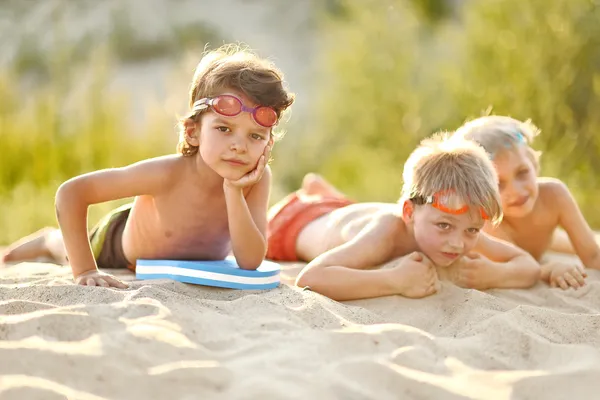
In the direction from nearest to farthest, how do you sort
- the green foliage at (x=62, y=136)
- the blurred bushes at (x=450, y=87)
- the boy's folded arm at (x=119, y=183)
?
the boy's folded arm at (x=119, y=183), the green foliage at (x=62, y=136), the blurred bushes at (x=450, y=87)

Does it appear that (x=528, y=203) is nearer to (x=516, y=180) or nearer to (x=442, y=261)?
(x=516, y=180)

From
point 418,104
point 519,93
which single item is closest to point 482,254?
point 519,93

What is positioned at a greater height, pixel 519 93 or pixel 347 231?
pixel 519 93

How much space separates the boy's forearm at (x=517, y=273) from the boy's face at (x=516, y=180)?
300 mm

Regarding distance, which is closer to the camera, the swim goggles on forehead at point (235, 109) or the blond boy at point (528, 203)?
the swim goggles on forehead at point (235, 109)

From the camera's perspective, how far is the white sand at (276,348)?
76.5 inches

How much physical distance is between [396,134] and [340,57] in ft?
4.52

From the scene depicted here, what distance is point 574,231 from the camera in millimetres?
3936

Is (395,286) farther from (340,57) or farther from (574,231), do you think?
(340,57)

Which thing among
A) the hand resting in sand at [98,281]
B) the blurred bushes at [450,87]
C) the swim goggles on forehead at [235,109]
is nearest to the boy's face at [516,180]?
the swim goggles on forehead at [235,109]

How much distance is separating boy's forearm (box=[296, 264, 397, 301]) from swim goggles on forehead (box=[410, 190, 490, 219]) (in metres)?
0.34

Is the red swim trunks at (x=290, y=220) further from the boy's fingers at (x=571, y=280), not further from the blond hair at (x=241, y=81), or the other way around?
the boy's fingers at (x=571, y=280)

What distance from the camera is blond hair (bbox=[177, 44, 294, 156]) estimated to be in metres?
3.13

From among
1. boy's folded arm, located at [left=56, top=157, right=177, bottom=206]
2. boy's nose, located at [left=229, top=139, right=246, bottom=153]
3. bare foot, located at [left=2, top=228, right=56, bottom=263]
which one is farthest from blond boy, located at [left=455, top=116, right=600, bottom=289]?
bare foot, located at [left=2, top=228, right=56, bottom=263]
